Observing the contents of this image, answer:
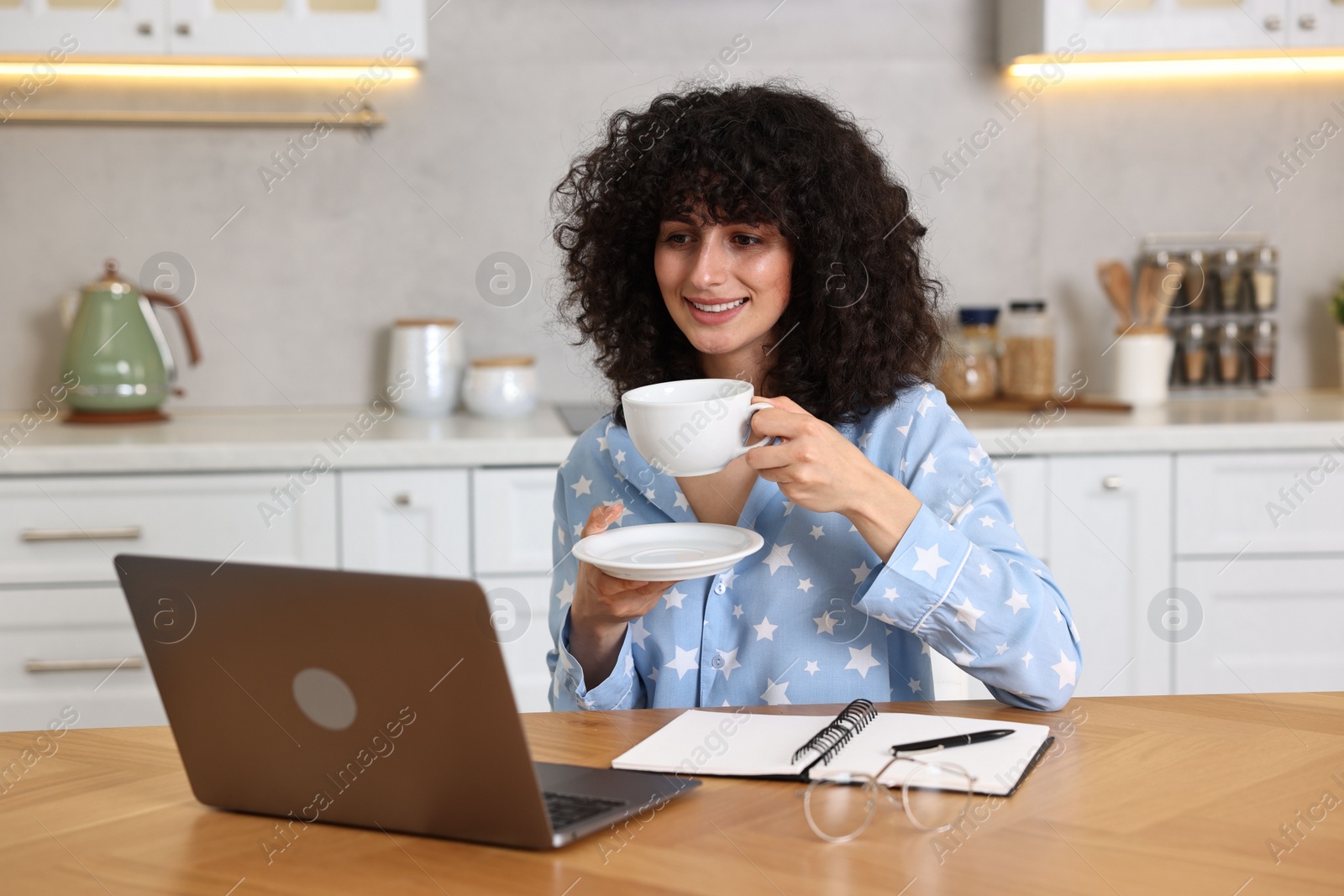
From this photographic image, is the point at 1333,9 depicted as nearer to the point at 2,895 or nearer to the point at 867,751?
the point at 867,751

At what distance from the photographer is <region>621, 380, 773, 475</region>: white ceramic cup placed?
0.95 meters

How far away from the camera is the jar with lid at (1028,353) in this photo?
8.70ft

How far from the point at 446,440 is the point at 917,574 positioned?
1.29 m

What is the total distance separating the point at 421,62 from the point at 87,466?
1108 mm

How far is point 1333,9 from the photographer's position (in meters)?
2.49

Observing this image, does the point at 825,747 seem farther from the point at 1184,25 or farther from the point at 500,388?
the point at 1184,25

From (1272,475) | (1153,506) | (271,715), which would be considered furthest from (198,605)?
(1272,475)

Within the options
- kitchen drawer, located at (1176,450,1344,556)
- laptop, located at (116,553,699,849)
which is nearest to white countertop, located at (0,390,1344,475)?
kitchen drawer, located at (1176,450,1344,556)

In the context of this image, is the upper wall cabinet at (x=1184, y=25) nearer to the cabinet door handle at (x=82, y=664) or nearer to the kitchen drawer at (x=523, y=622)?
the kitchen drawer at (x=523, y=622)

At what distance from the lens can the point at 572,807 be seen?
778 millimetres

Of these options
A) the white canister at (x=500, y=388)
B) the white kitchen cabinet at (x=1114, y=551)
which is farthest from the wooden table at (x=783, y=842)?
→ the white canister at (x=500, y=388)

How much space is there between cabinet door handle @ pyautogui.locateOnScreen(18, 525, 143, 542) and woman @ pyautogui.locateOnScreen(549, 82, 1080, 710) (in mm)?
1115

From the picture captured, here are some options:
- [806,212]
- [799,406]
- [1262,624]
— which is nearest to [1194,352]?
[1262,624]

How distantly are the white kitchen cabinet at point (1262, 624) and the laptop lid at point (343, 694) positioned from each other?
187 cm
